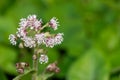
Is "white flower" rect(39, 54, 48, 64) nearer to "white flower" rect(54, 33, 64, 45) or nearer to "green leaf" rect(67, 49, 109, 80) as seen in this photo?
"white flower" rect(54, 33, 64, 45)

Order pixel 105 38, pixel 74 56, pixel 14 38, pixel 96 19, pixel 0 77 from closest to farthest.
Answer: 1. pixel 14 38
2. pixel 0 77
3. pixel 74 56
4. pixel 105 38
5. pixel 96 19

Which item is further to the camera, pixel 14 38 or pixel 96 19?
pixel 96 19

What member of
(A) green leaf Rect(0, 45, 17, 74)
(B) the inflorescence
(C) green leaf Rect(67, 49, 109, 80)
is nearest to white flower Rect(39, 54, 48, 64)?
(B) the inflorescence

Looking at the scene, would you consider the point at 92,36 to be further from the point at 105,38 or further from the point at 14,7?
the point at 14,7

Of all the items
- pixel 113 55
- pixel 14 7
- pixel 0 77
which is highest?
pixel 14 7

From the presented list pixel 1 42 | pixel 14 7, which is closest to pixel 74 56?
pixel 1 42

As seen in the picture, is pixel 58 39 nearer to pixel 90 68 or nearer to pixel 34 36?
pixel 34 36

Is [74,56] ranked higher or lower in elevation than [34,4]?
lower

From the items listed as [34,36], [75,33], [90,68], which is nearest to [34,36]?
[34,36]
